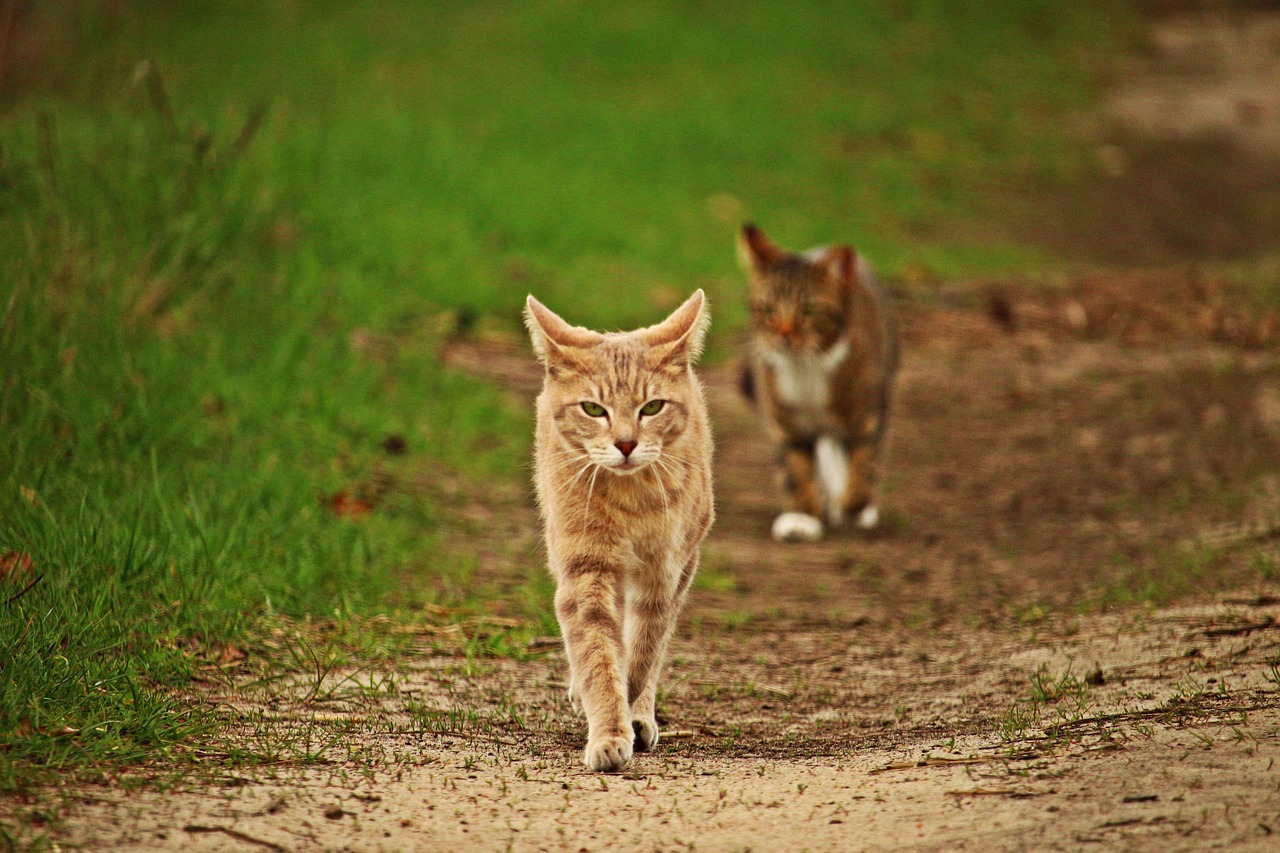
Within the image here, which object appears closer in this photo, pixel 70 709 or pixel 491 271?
pixel 70 709

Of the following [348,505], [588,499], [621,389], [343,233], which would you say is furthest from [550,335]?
[343,233]

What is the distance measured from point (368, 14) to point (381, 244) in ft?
35.4

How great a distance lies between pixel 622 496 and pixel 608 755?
88 cm

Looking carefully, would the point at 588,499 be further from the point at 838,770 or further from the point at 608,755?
the point at 838,770

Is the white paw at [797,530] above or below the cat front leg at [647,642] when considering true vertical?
below

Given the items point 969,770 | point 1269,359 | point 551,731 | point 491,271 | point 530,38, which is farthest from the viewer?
point 530,38

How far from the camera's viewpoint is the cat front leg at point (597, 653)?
402cm

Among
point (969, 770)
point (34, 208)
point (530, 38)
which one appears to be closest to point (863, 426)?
point (969, 770)

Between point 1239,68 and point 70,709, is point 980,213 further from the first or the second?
point 70,709

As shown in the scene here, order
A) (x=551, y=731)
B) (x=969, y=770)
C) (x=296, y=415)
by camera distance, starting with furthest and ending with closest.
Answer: (x=296, y=415)
(x=551, y=731)
(x=969, y=770)

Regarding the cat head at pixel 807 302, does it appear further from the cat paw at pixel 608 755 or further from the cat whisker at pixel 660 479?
the cat paw at pixel 608 755

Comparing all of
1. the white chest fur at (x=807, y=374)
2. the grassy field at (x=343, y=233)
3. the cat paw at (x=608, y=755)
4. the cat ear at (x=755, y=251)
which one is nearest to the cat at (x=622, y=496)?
the cat paw at (x=608, y=755)

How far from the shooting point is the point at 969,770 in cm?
376

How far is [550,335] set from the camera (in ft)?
15.3
